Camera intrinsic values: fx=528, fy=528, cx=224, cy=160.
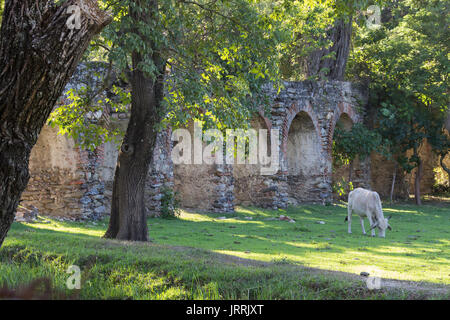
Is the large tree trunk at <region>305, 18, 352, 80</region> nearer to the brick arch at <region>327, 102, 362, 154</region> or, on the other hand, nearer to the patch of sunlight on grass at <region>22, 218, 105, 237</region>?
the brick arch at <region>327, 102, 362, 154</region>

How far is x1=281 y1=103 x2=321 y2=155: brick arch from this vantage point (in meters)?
18.2

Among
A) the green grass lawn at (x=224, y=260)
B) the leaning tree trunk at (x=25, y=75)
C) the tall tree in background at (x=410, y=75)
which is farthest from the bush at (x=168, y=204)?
the tall tree in background at (x=410, y=75)

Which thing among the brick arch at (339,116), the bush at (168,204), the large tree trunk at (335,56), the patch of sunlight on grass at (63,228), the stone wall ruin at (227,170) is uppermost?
the large tree trunk at (335,56)

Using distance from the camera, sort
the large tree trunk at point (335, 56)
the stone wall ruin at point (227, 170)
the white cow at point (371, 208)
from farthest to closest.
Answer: the large tree trunk at point (335, 56) < the stone wall ruin at point (227, 170) < the white cow at point (371, 208)

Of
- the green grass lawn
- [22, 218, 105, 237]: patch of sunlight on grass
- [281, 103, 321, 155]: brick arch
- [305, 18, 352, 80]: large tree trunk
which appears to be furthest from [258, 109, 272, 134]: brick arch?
[22, 218, 105, 237]: patch of sunlight on grass

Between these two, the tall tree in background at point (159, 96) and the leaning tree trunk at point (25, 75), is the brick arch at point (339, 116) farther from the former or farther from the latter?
the leaning tree trunk at point (25, 75)

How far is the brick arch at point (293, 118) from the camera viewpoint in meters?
18.2

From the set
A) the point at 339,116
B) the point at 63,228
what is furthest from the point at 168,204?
the point at 339,116

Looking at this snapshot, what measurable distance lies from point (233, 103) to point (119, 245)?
3.37 meters

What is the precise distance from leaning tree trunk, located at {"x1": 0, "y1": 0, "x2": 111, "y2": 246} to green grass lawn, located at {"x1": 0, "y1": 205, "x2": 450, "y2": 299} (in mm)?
1545

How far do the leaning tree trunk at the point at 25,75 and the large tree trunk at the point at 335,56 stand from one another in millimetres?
18600

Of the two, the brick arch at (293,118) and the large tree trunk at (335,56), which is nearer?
the brick arch at (293,118)

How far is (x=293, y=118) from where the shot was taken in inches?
775

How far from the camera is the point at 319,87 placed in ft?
65.7
